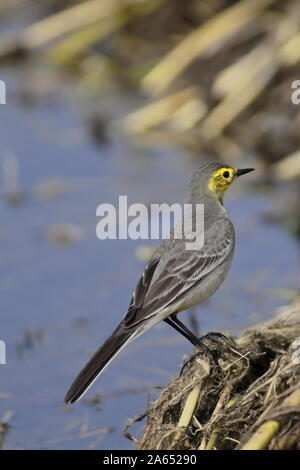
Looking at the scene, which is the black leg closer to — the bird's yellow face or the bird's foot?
the bird's foot

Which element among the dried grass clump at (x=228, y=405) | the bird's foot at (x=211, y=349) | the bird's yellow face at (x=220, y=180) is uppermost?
the bird's yellow face at (x=220, y=180)

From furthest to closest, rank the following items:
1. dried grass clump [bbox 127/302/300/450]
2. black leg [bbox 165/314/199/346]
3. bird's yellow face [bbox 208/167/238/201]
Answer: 1. bird's yellow face [bbox 208/167/238/201]
2. black leg [bbox 165/314/199/346]
3. dried grass clump [bbox 127/302/300/450]

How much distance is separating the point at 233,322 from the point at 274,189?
8.99 ft

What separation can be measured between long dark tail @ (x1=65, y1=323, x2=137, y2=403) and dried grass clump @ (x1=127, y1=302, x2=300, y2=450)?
348mm

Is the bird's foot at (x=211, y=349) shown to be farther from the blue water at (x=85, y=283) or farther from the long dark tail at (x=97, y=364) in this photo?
the blue water at (x=85, y=283)

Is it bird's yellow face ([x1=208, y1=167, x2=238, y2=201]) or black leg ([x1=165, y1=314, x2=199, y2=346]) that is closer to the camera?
black leg ([x1=165, y1=314, x2=199, y2=346])

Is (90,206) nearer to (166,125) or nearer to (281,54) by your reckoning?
(166,125)

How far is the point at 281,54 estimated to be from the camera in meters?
11.4

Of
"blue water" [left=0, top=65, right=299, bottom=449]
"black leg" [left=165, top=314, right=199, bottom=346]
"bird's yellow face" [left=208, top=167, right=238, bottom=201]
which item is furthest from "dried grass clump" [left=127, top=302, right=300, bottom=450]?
"bird's yellow face" [left=208, top=167, right=238, bottom=201]

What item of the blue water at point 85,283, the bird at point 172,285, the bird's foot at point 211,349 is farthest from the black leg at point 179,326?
the blue water at point 85,283

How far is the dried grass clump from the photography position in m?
5.00

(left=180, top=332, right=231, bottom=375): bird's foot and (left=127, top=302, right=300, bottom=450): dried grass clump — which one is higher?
(left=180, top=332, right=231, bottom=375): bird's foot

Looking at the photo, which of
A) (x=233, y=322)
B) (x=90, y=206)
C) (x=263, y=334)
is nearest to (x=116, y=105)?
(x=90, y=206)

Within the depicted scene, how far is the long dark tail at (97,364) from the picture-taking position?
573cm
